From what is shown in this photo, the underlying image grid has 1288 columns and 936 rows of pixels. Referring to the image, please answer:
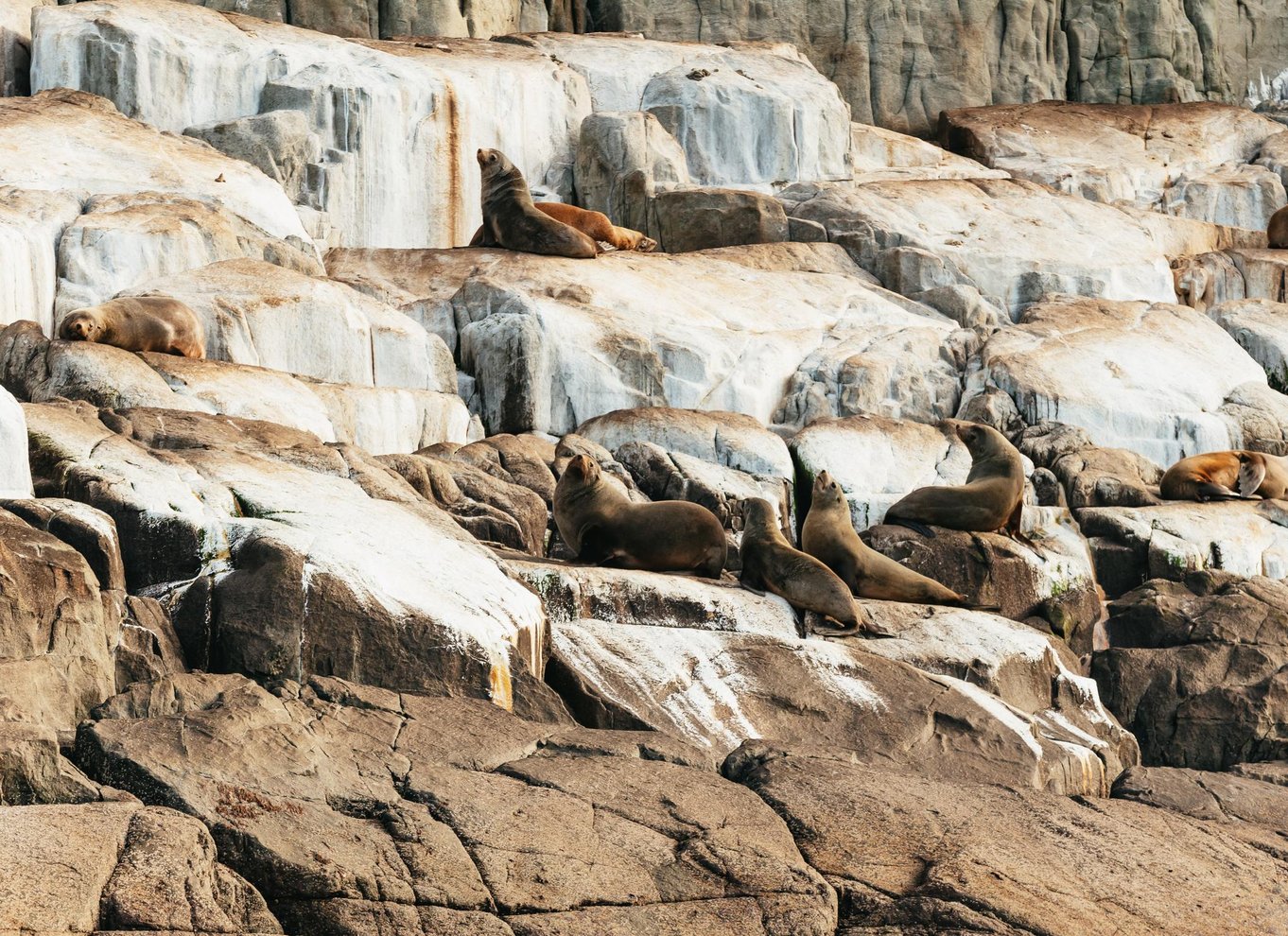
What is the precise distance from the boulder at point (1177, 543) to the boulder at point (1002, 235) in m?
6.20

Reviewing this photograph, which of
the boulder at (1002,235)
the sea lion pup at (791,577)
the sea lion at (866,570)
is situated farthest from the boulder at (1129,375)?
the sea lion pup at (791,577)

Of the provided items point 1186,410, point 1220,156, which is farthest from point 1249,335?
point 1220,156

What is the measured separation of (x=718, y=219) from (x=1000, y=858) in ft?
51.7

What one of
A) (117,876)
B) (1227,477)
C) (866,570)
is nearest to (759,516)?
(866,570)

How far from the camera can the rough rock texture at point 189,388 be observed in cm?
1253

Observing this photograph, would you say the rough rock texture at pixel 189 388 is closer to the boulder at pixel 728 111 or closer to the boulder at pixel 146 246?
the boulder at pixel 146 246

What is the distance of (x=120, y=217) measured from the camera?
16000 millimetres

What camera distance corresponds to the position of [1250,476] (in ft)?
54.4

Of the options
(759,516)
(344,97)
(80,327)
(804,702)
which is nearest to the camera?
(804,702)

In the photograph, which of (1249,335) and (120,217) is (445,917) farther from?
(1249,335)

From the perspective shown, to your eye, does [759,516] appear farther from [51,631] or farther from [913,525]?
[51,631]

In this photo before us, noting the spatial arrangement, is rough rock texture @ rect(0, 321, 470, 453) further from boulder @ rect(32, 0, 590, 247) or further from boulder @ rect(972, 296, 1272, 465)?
boulder @ rect(972, 296, 1272, 465)

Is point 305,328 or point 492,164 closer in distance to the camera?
point 305,328

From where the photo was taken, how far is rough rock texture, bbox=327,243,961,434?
1669 cm
